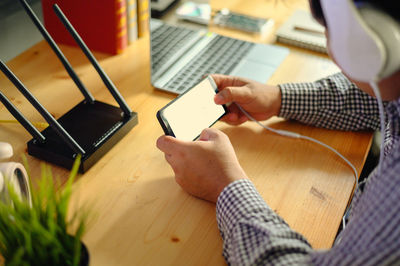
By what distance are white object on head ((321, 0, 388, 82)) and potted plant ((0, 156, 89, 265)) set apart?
0.40 metres

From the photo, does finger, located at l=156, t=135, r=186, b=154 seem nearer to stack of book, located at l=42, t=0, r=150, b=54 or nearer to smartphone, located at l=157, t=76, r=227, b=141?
smartphone, located at l=157, t=76, r=227, b=141

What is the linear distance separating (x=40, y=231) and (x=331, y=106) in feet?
2.49

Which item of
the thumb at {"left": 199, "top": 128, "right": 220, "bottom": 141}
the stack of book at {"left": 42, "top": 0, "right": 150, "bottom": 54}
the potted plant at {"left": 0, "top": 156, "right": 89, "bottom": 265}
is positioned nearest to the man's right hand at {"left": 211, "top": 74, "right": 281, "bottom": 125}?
the thumb at {"left": 199, "top": 128, "right": 220, "bottom": 141}

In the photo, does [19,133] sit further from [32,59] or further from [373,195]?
[373,195]

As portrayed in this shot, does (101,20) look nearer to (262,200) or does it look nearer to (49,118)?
(49,118)

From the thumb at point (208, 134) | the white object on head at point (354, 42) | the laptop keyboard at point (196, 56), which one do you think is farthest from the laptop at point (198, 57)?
the white object on head at point (354, 42)

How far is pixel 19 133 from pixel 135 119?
0.81 ft

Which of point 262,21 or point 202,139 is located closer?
point 202,139

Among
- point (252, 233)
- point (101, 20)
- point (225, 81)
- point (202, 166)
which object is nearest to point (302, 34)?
point (225, 81)

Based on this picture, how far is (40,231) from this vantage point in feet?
1.56

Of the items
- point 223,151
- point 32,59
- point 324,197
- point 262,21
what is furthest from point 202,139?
point 262,21

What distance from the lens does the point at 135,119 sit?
941 millimetres

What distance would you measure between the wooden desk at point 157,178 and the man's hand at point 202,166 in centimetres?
3

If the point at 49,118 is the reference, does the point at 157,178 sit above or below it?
below
